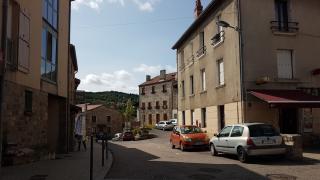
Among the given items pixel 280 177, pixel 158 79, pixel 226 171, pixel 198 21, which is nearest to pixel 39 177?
pixel 226 171

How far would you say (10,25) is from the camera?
522 inches

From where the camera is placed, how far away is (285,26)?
22.3m

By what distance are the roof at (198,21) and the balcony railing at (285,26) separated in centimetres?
384

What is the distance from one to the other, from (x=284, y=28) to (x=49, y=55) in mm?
12502

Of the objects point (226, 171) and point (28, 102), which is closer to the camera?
point (226, 171)

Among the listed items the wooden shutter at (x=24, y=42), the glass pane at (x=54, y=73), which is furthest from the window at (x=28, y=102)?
the glass pane at (x=54, y=73)

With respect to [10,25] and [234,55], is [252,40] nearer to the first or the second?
[234,55]

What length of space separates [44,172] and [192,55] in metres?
21.3

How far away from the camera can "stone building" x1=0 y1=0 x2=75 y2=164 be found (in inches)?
518

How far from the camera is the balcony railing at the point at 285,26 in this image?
21.8 m

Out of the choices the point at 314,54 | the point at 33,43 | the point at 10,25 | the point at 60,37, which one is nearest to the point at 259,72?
the point at 314,54

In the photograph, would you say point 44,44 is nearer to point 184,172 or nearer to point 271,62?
point 184,172

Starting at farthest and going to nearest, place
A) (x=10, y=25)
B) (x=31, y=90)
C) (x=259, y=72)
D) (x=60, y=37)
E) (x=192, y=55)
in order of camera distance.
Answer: (x=192, y=55), (x=259, y=72), (x=60, y=37), (x=31, y=90), (x=10, y=25)

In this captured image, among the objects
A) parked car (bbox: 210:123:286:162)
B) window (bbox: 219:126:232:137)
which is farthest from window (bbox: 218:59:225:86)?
parked car (bbox: 210:123:286:162)
